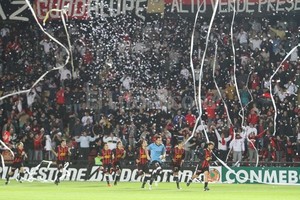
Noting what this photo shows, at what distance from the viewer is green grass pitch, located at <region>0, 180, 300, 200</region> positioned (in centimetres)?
2620

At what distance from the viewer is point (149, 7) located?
39.5 m

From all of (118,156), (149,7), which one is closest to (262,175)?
(118,156)

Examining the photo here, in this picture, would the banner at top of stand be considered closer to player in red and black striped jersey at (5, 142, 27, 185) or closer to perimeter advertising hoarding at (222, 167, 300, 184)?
perimeter advertising hoarding at (222, 167, 300, 184)

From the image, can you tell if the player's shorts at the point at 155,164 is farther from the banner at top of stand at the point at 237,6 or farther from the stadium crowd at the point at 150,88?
the banner at top of stand at the point at 237,6

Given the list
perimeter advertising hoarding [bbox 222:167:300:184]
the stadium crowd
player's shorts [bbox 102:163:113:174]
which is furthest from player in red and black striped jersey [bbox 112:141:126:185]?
perimeter advertising hoarding [bbox 222:167:300:184]

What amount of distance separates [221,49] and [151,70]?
3.17m

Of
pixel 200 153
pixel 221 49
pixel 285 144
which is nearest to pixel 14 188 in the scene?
pixel 200 153

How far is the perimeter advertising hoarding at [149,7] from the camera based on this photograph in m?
38.0

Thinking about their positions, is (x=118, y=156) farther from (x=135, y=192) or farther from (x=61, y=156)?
(x=135, y=192)

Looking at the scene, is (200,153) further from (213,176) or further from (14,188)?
(14,188)

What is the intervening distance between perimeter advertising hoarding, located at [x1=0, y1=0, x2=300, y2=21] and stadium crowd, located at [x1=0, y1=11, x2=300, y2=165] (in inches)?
43.3

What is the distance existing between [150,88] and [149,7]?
3372mm

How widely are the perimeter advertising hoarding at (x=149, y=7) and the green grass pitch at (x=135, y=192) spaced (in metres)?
7.57

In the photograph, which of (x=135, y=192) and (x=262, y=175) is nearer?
(x=135, y=192)
